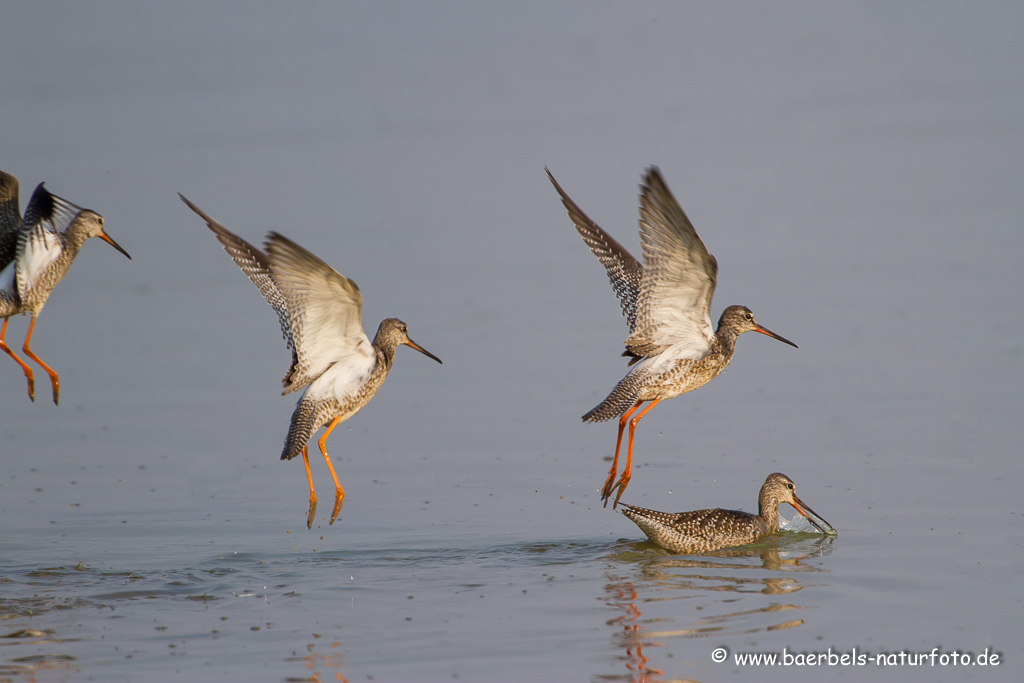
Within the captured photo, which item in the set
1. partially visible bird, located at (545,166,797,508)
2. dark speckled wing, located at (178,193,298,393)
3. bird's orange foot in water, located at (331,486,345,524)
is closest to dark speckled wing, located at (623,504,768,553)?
partially visible bird, located at (545,166,797,508)

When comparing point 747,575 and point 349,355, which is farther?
point 349,355

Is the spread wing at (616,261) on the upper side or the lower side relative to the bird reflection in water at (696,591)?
upper

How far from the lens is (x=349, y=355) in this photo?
8516 mm

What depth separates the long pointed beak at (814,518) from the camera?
7840mm

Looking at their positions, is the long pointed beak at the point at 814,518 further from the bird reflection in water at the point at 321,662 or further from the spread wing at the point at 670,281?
the bird reflection in water at the point at 321,662

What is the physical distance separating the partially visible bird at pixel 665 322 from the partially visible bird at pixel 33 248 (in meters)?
3.44

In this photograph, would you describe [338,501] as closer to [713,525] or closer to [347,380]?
[347,380]

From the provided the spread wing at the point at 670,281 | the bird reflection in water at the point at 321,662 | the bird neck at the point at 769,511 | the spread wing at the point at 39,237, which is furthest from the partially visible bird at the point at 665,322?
the spread wing at the point at 39,237

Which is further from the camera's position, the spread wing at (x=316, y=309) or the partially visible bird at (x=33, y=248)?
the partially visible bird at (x=33, y=248)

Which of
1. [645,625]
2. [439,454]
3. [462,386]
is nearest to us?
[645,625]

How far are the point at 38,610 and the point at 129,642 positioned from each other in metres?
0.81

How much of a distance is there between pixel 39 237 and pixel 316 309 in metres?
2.50

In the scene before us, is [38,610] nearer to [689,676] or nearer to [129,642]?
[129,642]

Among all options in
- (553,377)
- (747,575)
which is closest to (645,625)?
(747,575)
